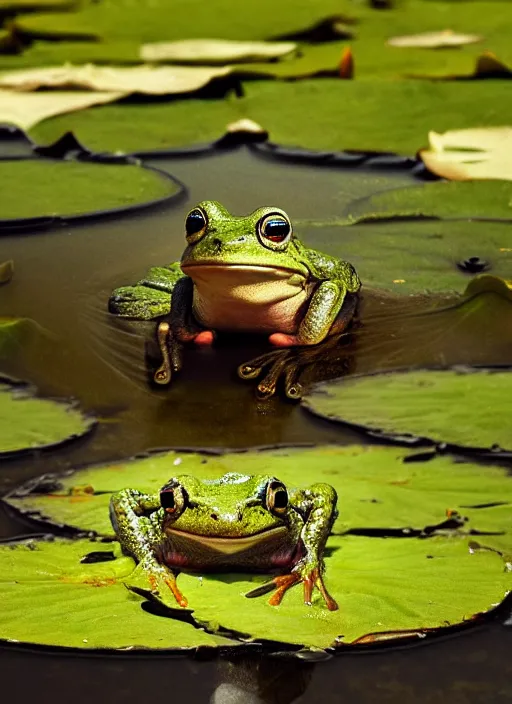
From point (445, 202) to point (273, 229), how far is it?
1.73 m

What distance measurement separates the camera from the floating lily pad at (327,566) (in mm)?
3613

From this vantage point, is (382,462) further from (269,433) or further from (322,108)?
(322,108)

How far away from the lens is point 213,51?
10.8 m

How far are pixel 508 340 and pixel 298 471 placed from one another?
1610mm

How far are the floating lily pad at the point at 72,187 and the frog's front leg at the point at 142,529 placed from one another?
3.63 meters

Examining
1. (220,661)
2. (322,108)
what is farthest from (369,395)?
(322,108)

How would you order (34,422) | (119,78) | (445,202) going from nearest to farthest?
(34,422)
(445,202)
(119,78)

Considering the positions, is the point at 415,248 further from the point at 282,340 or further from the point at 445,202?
the point at 282,340

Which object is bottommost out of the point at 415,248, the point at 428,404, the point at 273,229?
the point at 415,248

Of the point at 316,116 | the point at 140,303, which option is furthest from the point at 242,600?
the point at 316,116

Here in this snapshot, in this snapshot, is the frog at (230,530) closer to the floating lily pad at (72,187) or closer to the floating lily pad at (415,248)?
the floating lily pad at (415,248)

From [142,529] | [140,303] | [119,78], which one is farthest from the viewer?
[119,78]

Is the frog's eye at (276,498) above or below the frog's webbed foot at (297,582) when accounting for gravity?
above

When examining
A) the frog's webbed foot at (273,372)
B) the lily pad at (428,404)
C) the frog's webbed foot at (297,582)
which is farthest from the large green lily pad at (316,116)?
the frog's webbed foot at (297,582)
